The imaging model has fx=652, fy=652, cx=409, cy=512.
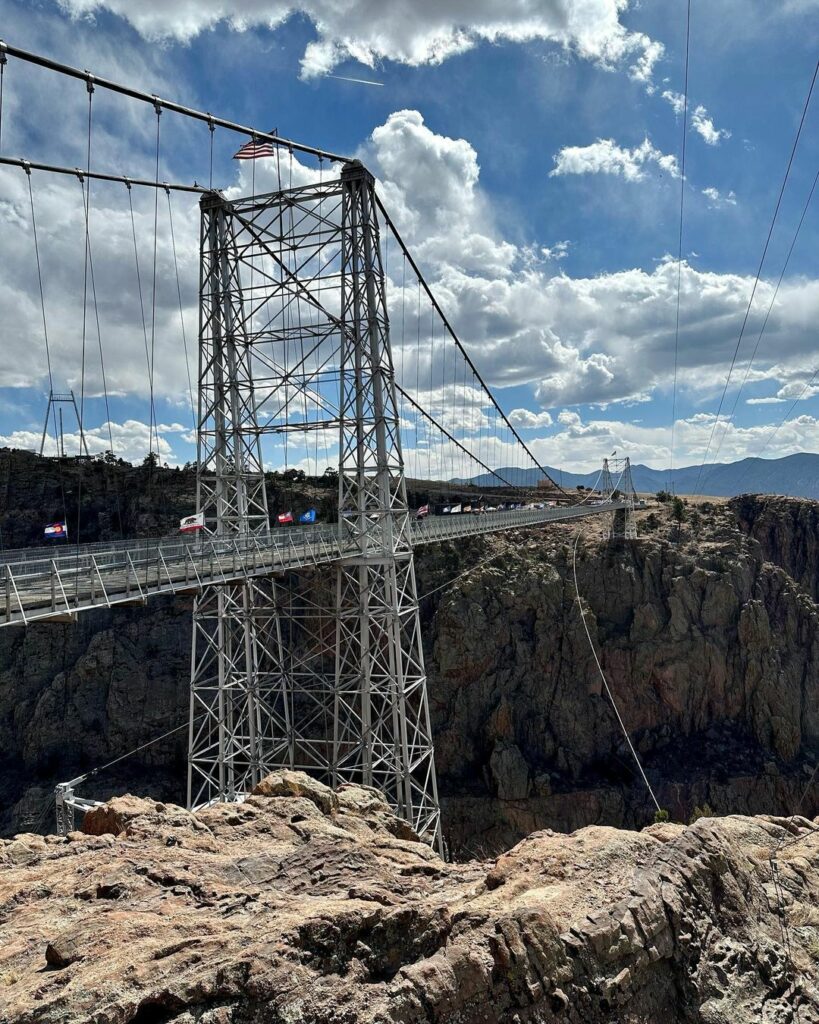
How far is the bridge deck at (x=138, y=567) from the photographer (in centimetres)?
966

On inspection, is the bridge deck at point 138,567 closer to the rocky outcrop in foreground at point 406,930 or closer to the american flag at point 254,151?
the rocky outcrop in foreground at point 406,930

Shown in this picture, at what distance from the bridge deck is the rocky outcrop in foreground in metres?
3.86

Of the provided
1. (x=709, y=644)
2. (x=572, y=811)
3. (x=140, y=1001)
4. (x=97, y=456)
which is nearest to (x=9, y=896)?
(x=140, y=1001)

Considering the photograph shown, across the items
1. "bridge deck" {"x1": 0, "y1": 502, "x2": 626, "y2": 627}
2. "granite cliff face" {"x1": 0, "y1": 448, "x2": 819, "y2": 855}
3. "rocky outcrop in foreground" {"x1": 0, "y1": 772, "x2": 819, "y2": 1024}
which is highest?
"bridge deck" {"x1": 0, "y1": 502, "x2": 626, "y2": 627}

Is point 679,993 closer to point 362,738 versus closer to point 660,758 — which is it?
point 362,738

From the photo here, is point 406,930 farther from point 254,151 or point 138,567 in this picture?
point 254,151

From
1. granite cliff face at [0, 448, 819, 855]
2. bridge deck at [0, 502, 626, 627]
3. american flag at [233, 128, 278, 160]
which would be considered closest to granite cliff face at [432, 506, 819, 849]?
granite cliff face at [0, 448, 819, 855]

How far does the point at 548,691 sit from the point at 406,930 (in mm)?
27354

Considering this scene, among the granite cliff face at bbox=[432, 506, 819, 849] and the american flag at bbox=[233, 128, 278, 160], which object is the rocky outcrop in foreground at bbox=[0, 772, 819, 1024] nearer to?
the american flag at bbox=[233, 128, 278, 160]

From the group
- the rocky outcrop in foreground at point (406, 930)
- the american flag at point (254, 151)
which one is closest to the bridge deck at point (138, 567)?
the rocky outcrop in foreground at point (406, 930)

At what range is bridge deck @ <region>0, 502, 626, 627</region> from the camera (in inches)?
380

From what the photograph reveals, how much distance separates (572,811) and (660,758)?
5192mm

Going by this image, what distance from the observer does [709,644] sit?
31.1 meters

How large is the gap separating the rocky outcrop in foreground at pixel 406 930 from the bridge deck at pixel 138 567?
3.86 m
